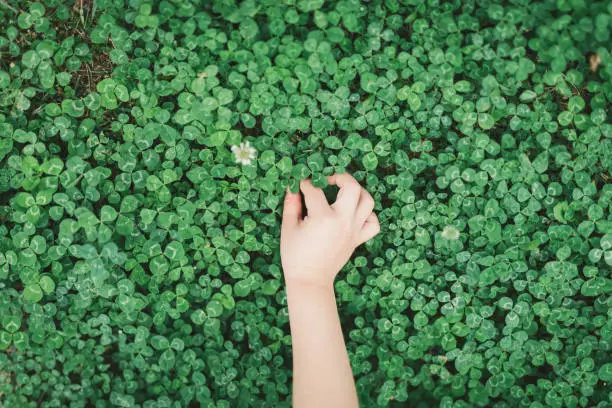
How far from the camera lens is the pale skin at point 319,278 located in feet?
8.44

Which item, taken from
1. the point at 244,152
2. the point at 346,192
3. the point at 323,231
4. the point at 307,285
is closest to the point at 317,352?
the point at 307,285

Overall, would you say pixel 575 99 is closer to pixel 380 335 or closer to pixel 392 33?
pixel 392 33

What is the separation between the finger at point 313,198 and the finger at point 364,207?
0.19 m

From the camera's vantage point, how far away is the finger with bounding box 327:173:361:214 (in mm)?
2615

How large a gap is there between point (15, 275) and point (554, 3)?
3.29 meters

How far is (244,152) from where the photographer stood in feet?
8.62

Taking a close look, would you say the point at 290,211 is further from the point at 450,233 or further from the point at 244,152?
the point at 450,233

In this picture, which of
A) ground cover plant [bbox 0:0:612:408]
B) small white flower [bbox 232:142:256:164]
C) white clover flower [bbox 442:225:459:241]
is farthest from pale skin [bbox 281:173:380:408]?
white clover flower [bbox 442:225:459:241]

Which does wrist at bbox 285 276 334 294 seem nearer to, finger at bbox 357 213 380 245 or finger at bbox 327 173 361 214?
finger at bbox 357 213 380 245

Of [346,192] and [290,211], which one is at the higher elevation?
[346,192]

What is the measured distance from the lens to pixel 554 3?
2.43 metres

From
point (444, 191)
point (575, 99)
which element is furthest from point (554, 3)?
point (444, 191)

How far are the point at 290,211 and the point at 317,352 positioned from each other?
774 mm

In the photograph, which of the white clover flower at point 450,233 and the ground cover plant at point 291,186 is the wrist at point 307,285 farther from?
the white clover flower at point 450,233
